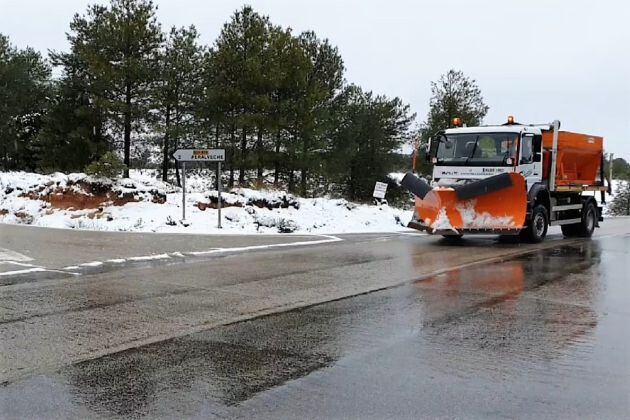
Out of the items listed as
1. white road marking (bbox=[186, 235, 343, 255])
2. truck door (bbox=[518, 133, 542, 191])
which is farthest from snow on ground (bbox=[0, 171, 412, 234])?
truck door (bbox=[518, 133, 542, 191])

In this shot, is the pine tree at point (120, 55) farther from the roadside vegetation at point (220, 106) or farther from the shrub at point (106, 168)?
the shrub at point (106, 168)

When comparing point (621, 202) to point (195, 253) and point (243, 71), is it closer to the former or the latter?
point (243, 71)

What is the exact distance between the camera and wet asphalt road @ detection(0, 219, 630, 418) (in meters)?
4.10

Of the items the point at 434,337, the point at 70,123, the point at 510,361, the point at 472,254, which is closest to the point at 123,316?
the point at 434,337

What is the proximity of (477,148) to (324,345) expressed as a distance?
1031 centimetres

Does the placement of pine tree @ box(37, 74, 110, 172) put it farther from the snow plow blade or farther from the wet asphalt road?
the wet asphalt road

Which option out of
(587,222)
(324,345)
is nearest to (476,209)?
(587,222)

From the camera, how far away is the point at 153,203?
2188 cm

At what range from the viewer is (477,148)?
14.7 m

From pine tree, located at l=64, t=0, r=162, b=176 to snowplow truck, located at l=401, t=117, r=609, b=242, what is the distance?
53.7ft

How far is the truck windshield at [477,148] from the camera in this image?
14383 mm

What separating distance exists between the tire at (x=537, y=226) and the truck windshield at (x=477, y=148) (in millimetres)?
1575

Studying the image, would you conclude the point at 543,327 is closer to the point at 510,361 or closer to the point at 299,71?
the point at 510,361

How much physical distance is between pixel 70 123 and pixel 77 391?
28511 mm
